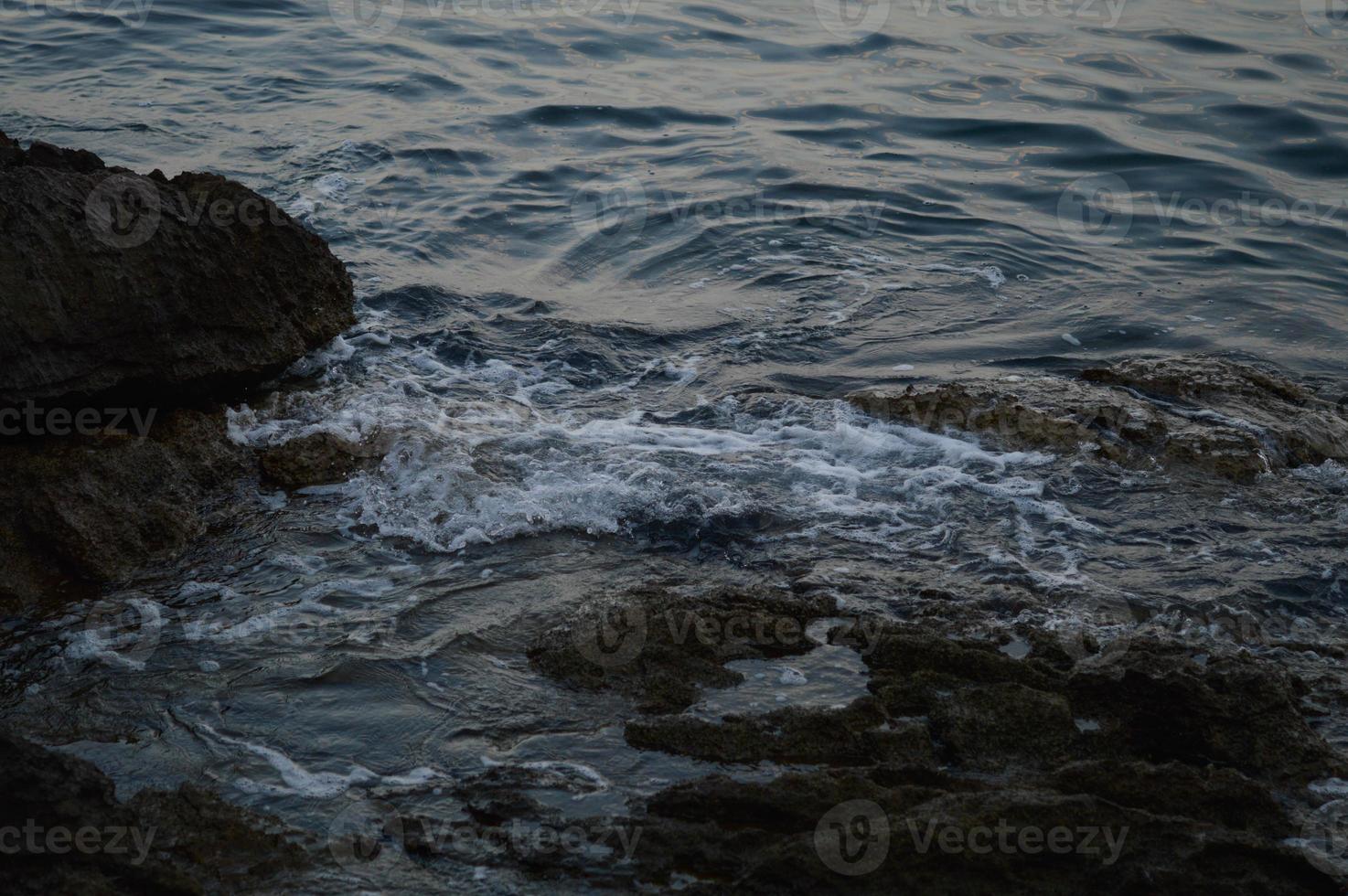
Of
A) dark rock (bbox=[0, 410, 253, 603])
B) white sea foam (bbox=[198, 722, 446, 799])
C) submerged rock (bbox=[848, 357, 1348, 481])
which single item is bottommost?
white sea foam (bbox=[198, 722, 446, 799])

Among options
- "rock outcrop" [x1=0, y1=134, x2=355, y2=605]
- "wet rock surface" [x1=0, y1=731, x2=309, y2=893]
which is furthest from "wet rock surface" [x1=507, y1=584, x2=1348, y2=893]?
"rock outcrop" [x1=0, y1=134, x2=355, y2=605]

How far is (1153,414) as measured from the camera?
5672 mm

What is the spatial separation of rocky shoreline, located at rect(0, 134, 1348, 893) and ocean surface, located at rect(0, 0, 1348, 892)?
163 mm

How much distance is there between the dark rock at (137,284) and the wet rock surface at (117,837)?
→ 2.19m

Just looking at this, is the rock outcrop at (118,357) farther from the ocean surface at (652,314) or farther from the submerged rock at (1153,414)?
the submerged rock at (1153,414)

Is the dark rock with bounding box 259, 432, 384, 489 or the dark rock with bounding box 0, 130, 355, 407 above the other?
the dark rock with bounding box 0, 130, 355, 407

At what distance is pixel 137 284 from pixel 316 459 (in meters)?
1.03

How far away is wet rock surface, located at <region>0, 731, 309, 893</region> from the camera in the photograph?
8.13ft

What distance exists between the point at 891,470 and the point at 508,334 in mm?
2609

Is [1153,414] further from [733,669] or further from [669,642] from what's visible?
[669,642]

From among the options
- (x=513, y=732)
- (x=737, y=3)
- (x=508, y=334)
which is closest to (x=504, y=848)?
(x=513, y=732)

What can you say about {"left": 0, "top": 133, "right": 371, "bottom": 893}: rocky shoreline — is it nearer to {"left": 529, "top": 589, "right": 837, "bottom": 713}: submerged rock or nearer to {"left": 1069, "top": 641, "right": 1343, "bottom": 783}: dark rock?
{"left": 529, "top": 589, "right": 837, "bottom": 713}: submerged rock

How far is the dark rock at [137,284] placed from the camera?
4496 millimetres

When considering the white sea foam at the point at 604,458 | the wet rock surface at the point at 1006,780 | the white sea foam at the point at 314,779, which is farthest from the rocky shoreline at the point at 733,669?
the white sea foam at the point at 604,458
